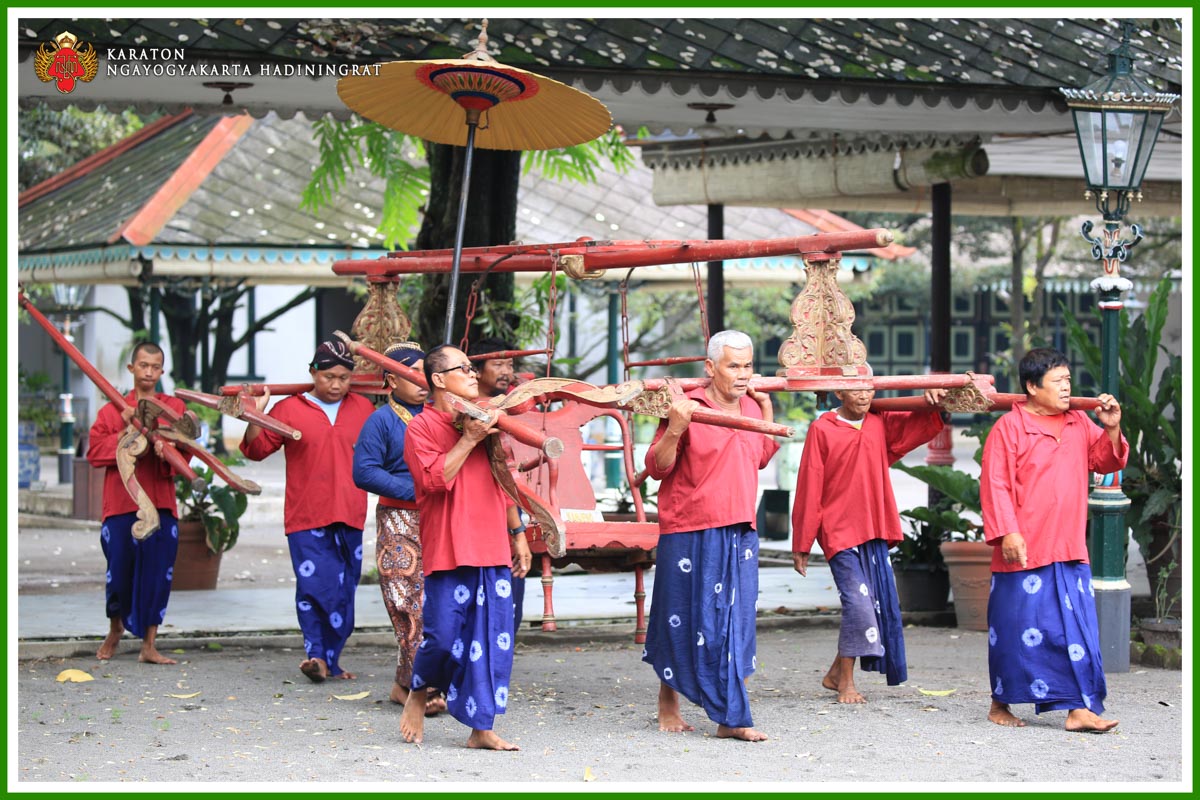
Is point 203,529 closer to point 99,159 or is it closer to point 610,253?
point 610,253

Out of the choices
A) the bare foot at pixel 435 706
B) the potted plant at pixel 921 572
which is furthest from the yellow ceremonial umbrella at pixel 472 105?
the potted plant at pixel 921 572

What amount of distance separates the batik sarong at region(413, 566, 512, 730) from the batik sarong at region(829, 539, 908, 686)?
1753 mm

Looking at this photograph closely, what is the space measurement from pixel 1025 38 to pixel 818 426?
3647 mm

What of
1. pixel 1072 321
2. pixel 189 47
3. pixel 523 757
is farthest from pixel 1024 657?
pixel 189 47

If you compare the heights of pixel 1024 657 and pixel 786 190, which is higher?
pixel 786 190

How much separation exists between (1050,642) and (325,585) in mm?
3444

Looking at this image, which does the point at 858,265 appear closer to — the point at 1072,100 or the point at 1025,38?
the point at 1025,38

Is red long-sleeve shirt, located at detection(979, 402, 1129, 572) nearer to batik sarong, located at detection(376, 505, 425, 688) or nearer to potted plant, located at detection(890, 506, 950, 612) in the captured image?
batik sarong, located at detection(376, 505, 425, 688)

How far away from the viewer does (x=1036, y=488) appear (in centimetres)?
680

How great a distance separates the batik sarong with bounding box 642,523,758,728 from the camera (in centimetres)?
655

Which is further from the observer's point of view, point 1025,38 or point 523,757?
point 1025,38

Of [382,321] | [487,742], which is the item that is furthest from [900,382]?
[382,321]

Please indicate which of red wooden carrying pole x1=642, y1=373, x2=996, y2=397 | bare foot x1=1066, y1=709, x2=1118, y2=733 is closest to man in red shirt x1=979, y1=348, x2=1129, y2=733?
bare foot x1=1066, y1=709, x2=1118, y2=733

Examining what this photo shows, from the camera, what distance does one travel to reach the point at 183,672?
8.37 m
